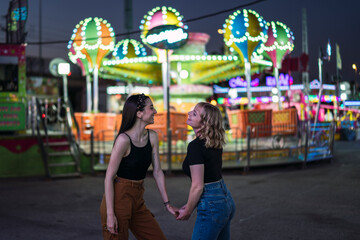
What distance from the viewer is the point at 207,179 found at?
3.20 meters

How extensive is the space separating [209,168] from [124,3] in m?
48.5

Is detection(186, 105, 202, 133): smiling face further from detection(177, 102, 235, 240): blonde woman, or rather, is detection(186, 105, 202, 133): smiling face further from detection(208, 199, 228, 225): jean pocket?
detection(208, 199, 228, 225): jean pocket

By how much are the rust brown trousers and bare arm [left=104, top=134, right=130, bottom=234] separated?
0.21 ft

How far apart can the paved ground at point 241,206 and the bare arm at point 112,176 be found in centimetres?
251

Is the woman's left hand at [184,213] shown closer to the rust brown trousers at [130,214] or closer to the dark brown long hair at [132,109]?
the rust brown trousers at [130,214]

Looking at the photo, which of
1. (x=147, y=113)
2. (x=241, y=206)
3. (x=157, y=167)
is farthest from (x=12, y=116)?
(x=147, y=113)

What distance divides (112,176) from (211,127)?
860mm

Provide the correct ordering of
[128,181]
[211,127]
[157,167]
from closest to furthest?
[211,127]
[128,181]
[157,167]

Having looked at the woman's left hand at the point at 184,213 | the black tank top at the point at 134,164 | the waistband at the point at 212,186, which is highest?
the black tank top at the point at 134,164

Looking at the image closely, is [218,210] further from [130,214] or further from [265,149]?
[265,149]

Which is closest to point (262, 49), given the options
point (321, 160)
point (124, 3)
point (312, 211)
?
point (321, 160)

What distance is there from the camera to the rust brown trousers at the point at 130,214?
11.0 feet

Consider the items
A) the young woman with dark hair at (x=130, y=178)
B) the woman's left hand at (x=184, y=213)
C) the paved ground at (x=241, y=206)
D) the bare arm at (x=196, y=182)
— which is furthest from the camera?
the paved ground at (x=241, y=206)

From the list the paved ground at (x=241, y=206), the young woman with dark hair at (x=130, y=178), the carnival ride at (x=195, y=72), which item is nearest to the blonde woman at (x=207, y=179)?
the young woman with dark hair at (x=130, y=178)
